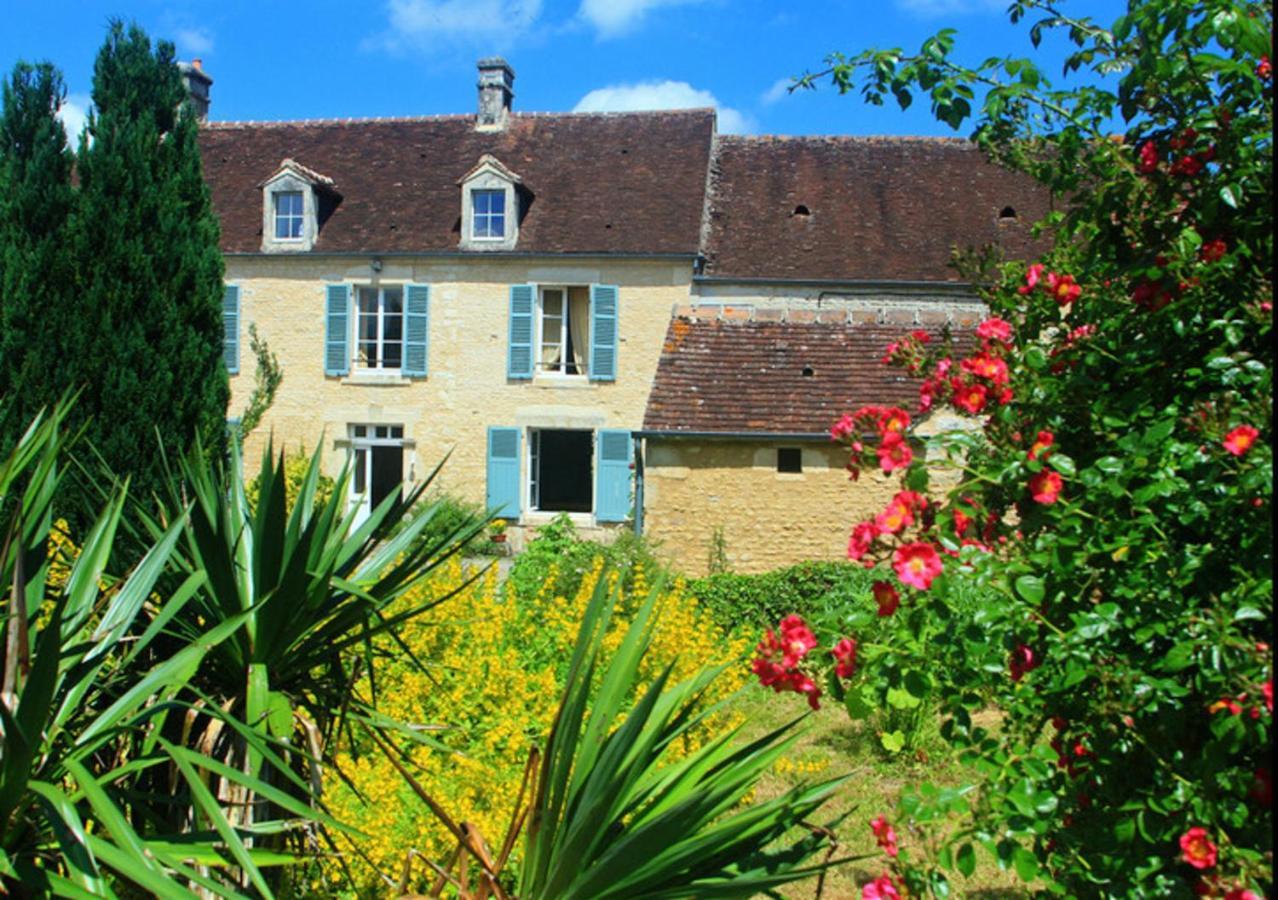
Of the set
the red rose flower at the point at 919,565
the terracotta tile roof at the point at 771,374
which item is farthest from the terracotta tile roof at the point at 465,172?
the red rose flower at the point at 919,565

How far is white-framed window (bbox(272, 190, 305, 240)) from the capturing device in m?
19.1

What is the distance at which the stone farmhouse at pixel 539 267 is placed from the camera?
59.4ft

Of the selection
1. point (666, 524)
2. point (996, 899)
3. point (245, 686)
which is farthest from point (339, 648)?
point (666, 524)

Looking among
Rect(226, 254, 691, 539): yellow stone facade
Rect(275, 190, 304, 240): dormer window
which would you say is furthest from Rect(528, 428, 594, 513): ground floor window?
Rect(275, 190, 304, 240): dormer window

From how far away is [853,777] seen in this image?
4.52 m

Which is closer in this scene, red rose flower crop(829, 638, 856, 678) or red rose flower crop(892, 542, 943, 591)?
red rose flower crop(892, 542, 943, 591)

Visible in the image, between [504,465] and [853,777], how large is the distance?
46.0 feet

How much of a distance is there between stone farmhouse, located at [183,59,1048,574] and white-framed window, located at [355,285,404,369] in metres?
0.04

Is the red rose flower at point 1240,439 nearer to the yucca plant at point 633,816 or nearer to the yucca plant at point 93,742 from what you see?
the yucca plant at point 633,816

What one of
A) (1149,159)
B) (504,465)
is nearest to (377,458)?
(504,465)

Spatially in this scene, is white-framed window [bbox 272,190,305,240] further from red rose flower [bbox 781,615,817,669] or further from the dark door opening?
→ red rose flower [bbox 781,615,817,669]

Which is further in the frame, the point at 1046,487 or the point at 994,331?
the point at 994,331

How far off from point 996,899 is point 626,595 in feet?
10.9

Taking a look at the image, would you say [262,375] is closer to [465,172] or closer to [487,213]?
[487,213]
